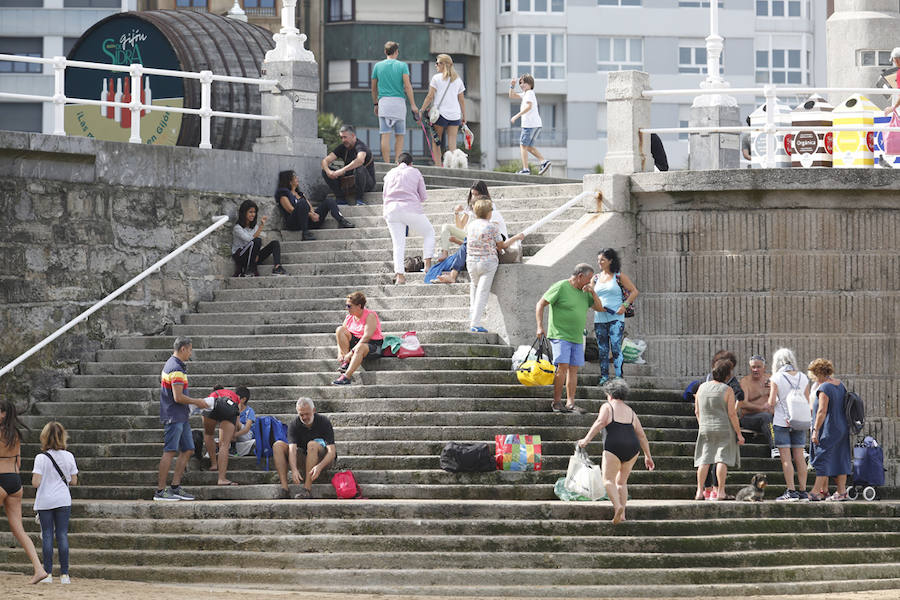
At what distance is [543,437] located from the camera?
17.8m

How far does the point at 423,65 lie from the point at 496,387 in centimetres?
3878

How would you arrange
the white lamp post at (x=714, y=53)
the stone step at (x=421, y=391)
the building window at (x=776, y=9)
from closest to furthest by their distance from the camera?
1. the stone step at (x=421, y=391)
2. the white lamp post at (x=714, y=53)
3. the building window at (x=776, y=9)

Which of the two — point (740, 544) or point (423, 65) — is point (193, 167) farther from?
point (423, 65)

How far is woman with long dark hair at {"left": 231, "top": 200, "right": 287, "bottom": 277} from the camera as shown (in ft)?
70.1

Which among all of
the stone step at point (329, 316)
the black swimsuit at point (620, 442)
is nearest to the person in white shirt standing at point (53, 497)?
the black swimsuit at point (620, 442)

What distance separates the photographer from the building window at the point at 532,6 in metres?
58.1

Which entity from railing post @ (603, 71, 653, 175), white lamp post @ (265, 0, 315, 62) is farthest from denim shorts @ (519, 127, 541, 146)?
railing post @ (603, 71, 653, 175)

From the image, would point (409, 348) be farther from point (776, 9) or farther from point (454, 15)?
point (776, 9)

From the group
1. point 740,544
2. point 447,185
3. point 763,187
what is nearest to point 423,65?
point 447,185

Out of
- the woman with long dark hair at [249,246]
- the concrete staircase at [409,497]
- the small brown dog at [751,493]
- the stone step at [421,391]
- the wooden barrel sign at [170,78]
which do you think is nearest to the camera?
the concrete staircase at [409,497]

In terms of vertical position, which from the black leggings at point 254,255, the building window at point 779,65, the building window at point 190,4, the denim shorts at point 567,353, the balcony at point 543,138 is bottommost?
the denim shorts at point 567,353

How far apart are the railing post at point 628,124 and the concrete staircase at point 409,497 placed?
793 millimetres

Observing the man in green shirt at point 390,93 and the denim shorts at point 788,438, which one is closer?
the denim shorts at point 788,438

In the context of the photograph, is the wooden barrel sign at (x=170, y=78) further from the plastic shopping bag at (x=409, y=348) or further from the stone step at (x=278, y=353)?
the plastic shopping bag at (x=409, y=348)
